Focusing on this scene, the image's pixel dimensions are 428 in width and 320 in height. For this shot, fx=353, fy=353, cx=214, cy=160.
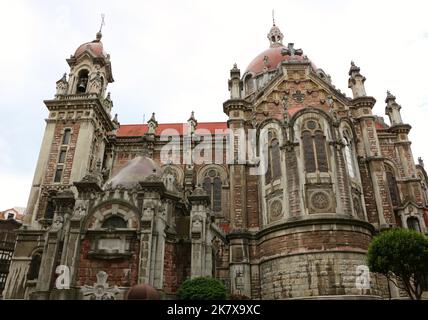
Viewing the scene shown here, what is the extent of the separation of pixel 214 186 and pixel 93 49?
69.9ft

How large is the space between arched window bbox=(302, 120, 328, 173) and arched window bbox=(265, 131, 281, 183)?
6.58ft

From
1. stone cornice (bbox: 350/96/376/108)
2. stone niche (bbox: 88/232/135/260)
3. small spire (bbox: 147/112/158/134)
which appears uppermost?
small spire (bbox: 147/112/158/134)

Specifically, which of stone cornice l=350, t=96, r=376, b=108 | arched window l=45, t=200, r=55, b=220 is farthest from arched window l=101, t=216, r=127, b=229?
stone cornice l=350, t=96, r=376, b=108

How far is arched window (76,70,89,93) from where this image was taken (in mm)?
37588

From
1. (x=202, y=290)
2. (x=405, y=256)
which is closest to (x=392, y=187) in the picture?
(x=405, y=256)

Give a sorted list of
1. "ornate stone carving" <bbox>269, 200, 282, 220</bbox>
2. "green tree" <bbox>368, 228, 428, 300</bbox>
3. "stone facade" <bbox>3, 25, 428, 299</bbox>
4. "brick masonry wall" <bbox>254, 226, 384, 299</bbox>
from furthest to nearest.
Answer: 1. "ornate stone carving" <bbox>269, 200, 282, 220</bbox>
2. "brick masonry wall" <bbox>254, 226, 384, 299</bbox>
3. "stone facade" <bbox>3, 25, 428, 299</bbox>
4. "green tree" <bbox>368, 228, 428, 300</bbox>

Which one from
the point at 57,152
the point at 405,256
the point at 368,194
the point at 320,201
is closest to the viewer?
the point at 405,256

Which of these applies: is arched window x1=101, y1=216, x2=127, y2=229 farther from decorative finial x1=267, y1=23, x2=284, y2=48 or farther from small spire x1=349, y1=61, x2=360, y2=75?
decorative finial x1=267, y1=23, x2=284, y2=48

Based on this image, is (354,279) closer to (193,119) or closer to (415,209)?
(415,209)

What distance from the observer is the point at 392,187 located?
31.0 m

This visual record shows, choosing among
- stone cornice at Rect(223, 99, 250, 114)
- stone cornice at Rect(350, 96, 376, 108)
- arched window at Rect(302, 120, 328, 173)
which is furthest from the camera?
stone cornice at Rect(350, 96, 376, 108)

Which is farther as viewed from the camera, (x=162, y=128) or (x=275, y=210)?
(x=162, y=128)

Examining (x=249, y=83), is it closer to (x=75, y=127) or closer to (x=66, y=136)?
(x=75, y=127)

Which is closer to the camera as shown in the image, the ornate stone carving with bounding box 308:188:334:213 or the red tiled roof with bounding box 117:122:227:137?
the ornate stone carving with bounding box 308:188:334:213
